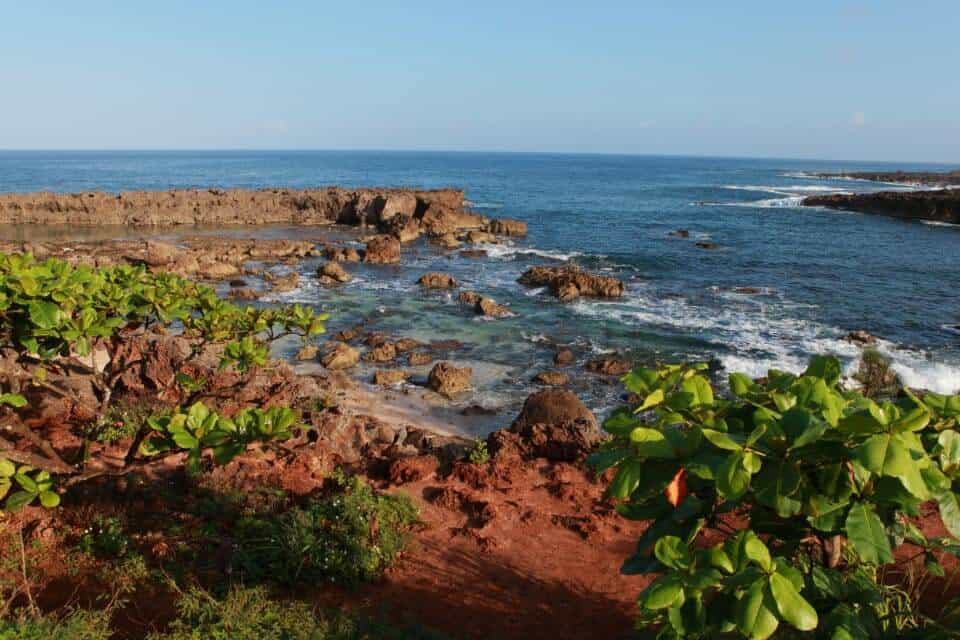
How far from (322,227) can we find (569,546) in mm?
49657

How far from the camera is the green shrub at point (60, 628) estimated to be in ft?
15.1

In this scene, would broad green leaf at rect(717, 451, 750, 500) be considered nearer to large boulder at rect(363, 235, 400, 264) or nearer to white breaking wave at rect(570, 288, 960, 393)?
white breaking wave at rect(570, 288, 960, 393)

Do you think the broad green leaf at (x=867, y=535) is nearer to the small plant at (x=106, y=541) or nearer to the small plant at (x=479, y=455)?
the small plant at (x=106, y=541)

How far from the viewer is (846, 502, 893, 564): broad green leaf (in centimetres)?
230

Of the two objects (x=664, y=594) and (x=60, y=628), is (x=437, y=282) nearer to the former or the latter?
(x=60, y=628)

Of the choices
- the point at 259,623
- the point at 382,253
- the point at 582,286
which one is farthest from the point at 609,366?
the point at 382,253

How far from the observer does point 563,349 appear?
894 inches

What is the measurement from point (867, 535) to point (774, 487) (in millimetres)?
374

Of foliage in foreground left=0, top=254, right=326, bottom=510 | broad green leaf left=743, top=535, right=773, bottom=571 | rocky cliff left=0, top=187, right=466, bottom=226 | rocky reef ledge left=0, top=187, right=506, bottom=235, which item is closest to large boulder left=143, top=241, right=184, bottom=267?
rocky reef ledge left=0, top=187, right=506, bottom=235

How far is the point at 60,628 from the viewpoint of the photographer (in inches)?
191

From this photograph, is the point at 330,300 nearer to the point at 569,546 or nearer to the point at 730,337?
the point at 730,337

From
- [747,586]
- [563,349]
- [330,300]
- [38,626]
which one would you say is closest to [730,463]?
[747,586]

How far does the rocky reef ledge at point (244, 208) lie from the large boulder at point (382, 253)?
28.2 ft

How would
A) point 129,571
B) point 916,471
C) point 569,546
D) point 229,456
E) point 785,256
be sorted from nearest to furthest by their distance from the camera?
point 916,471 → point 229,456 → point 129,571 → point 569,546 → point 785,256
